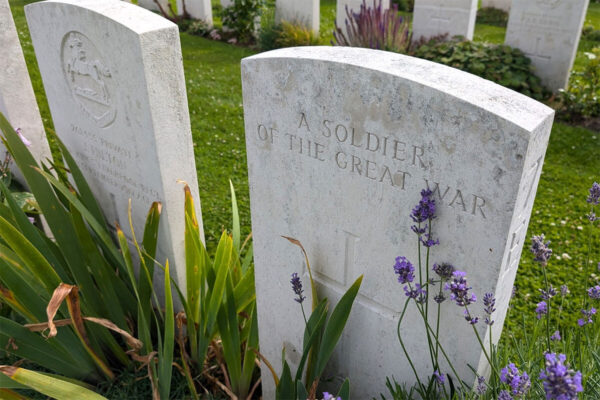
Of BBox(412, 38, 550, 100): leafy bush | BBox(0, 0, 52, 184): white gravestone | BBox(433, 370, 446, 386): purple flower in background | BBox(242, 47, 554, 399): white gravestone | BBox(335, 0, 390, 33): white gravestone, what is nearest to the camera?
BBox(242, 47, 554, 399): white gravestone

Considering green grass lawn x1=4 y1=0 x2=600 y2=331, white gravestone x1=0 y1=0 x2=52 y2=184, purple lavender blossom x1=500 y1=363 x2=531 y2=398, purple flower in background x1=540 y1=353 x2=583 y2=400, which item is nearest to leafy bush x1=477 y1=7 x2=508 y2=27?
green grass lawn x1=4 y1=0 x2=600 y2=331

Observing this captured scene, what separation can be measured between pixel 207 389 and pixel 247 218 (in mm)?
1547

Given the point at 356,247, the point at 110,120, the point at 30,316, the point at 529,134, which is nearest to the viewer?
the point at 529,134

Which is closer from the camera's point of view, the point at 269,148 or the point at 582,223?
the point at 269,148

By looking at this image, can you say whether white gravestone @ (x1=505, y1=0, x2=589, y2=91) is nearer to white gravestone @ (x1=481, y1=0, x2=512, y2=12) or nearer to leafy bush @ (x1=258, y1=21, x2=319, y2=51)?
leafy bush @ (x1=258, y1=21, x2=319, y2=51)

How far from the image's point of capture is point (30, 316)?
1992 millimetres

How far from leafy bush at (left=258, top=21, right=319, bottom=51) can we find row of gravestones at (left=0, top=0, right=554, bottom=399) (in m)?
5.04

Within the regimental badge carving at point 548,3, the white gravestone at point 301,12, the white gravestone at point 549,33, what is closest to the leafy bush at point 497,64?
the white gravestone at point 549,33

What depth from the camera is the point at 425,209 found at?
4.06ft

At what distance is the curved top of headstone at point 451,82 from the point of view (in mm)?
1125

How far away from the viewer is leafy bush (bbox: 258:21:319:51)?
7.09m

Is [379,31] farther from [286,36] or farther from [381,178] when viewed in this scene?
[381,178]

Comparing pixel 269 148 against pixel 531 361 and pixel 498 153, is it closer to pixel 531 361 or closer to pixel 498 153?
pixel 498 153

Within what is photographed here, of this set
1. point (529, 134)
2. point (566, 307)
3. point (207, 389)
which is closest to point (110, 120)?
point (207, 389)
